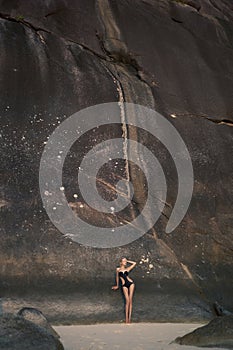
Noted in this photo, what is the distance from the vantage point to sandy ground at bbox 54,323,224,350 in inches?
297

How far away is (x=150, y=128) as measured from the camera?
11703 mm

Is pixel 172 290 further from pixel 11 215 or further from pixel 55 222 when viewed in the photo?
pixel 11 215

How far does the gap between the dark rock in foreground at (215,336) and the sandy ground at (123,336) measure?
122 millimetres

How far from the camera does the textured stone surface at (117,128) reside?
10.0 metres

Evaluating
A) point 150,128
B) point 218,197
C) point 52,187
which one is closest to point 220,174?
point 218,197

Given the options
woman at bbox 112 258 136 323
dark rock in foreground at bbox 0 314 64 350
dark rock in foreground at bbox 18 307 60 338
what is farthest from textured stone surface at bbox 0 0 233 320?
dark rock in foreground at bbox 0 314 64 350

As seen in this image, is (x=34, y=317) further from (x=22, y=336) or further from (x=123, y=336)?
(x=123, y=336)

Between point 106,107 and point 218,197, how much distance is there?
8.40 feet

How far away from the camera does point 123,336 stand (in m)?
8.30

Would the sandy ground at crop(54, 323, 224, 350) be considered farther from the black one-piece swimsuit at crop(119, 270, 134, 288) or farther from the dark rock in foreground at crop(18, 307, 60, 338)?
the black one-piece swimsuit at crop(119, 270, 134, 288)

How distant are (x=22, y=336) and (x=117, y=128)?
5745 millimetres

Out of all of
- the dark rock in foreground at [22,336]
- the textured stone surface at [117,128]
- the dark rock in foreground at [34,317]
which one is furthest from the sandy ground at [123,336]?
the dark rock in foreground at [22,336]

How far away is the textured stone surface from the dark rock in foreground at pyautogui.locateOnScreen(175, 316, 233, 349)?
2305mm

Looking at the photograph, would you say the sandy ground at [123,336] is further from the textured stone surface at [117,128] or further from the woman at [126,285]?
the textured stone surface at [117,128]
